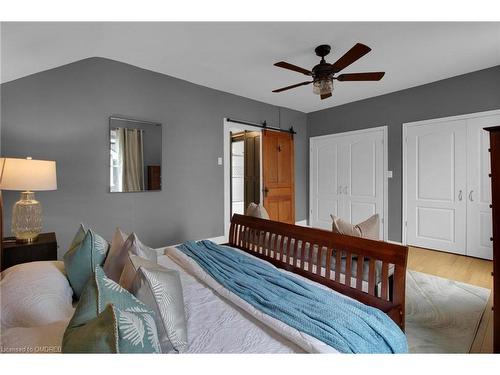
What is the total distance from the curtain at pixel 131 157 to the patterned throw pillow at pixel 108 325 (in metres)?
2.63

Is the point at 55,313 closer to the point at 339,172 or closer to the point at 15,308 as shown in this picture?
the point at 15,308

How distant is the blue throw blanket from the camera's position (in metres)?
0.97

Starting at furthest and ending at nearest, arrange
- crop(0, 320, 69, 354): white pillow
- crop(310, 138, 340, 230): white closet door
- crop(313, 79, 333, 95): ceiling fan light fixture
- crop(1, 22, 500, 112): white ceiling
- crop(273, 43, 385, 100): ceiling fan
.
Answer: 1. crop(310, 138, 340, 230): white closet door
2. crop(313, 79, 333, 95): ceiling fan light fixture
3. crop(273, 43, 385, 100): ceiling fan
4. crop(1, 22, 500, 112): white ceiling
5. crop(0, 320, 69, 354): white pillow

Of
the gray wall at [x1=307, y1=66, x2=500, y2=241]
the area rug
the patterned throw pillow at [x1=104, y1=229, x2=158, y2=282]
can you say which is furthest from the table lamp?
the gray wall at [x1=307, y1=66, x2=500, y2=241]

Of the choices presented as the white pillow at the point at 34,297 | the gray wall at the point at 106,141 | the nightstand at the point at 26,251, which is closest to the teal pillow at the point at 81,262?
the white pillow at the point at 34,297

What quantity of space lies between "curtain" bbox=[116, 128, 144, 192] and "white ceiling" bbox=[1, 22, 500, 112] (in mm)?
872

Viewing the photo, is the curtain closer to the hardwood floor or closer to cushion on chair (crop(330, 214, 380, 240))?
cushion on chair (crop(330, 214, 380, 240))

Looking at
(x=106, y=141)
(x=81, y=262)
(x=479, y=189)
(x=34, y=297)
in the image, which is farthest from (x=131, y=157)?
(x=479, y=189)

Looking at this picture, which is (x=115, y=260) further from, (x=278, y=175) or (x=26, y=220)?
(x=278, y=175)

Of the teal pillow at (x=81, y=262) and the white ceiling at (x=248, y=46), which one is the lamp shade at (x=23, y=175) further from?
the teal pillow at (x=81, y=262)

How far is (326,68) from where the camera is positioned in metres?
2.54
